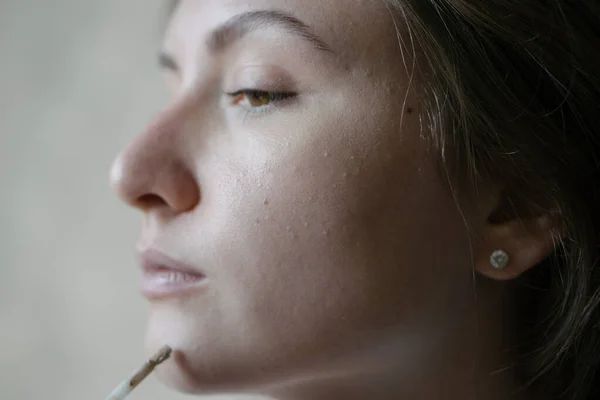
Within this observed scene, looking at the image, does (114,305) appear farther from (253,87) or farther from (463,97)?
(463,97)

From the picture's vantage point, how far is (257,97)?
2.46 ft

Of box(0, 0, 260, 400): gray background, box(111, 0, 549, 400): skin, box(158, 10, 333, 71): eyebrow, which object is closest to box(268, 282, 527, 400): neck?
box(111, 0, 549, 400): skin

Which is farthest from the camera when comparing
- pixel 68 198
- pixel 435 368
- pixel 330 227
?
pixel 68 198

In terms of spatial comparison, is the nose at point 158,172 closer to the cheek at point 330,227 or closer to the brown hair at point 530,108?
the cheek at point 330,227

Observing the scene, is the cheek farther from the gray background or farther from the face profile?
the gray background

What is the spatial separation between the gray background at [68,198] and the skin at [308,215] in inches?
22.5

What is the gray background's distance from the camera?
4.17 ft

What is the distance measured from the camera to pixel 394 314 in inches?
28.5

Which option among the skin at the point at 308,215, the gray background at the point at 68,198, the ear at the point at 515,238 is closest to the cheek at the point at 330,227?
the skin at the point at 308,215

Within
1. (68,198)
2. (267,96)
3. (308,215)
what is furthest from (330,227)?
(68,198)

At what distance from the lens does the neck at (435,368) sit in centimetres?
77

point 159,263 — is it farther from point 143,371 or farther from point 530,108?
point 530,108

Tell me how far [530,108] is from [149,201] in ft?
1.51

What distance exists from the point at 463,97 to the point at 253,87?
235 millimetres
